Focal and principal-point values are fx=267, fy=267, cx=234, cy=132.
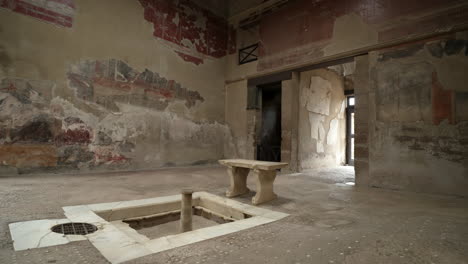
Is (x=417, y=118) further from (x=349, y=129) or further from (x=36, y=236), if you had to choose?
(x=36, y=236)

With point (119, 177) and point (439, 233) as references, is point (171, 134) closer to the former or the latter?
point (119, 177)

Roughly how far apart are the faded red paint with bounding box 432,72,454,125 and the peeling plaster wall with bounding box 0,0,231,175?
247 inches

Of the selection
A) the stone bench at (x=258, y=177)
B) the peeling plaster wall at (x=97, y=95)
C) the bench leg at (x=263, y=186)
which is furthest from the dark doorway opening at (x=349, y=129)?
the bench leg at (x=263, y=186)

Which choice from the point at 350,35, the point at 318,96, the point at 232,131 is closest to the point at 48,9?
the point at 232,131

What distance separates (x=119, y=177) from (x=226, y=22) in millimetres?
6701

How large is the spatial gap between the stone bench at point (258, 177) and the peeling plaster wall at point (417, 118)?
2653 millimetres

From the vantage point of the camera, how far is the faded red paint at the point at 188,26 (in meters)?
7.90

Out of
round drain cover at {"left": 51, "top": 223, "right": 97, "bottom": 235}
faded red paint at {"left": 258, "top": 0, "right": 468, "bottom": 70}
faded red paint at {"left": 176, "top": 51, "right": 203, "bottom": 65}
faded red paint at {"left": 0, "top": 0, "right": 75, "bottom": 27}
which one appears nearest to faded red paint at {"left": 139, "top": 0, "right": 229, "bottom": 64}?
faded red paint at {"left": 176, "top": 51, "right": 203, "bottom": 65}

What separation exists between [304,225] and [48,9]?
7117mm

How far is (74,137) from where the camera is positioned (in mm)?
6449

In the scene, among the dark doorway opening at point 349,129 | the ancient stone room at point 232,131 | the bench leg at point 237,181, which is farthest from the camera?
the dark doorway opening at point 349,129

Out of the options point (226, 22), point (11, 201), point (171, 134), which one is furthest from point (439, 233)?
point (226, 22)

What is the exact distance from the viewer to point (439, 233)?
2.72 m

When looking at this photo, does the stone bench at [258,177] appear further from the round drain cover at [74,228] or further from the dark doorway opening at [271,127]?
the dark doorway opening at [271,127]
